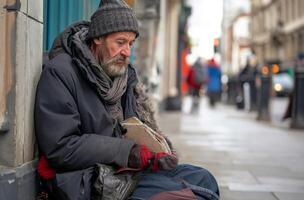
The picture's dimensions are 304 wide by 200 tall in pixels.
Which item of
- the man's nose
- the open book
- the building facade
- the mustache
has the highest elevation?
the building facade

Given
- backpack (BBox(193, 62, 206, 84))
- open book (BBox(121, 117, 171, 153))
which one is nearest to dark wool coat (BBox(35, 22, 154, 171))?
open book (BBox(121, 117, 171, 153))

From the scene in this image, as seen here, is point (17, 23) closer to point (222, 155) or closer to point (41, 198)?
point (41, 198)

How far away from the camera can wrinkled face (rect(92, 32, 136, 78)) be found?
341 centimetres

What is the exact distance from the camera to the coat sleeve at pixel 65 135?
312 centimetres

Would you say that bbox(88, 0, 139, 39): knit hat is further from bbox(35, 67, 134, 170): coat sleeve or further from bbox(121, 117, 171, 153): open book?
bbox(121, 117, 171, 153): open book

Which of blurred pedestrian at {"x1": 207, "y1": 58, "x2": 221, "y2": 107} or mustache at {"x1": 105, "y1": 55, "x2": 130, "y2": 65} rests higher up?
blurred pedestrian at {"x1": 207, "y1": 58, "x2": 221, "y2": 107}

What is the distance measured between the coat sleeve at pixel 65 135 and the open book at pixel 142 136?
145mm

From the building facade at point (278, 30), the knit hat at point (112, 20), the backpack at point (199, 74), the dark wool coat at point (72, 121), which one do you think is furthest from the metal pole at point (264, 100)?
the building facade at point (278, 30)

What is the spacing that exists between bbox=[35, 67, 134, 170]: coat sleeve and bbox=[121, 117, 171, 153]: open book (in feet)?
0.47

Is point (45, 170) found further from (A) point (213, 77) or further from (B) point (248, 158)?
(A) point (213, 77)

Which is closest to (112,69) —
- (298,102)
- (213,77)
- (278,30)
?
(298,102)

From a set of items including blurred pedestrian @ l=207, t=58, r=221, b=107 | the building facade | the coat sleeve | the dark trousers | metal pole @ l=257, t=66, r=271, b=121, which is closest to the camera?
the coat sleeve

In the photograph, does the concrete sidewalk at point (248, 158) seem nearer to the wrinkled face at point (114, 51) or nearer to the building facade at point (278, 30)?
the wrinkled face at point (114, 51)

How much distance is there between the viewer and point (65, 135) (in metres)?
3.11
